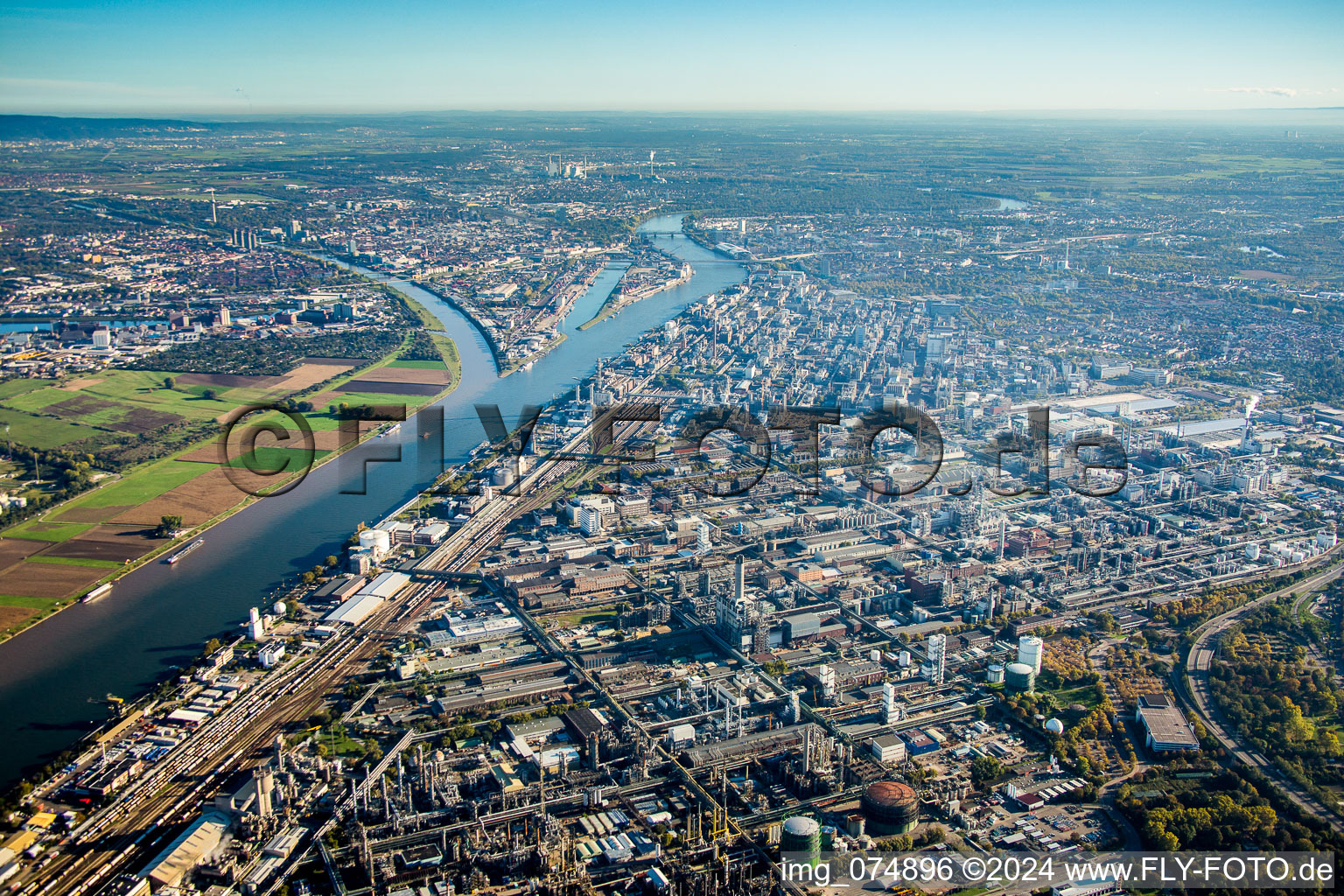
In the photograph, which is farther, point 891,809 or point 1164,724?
point 1164,724

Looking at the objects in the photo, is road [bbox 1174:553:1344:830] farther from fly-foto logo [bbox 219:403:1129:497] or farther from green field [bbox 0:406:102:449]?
green field [bbox 0:406:102:449]

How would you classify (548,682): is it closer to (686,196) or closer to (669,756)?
(669,756)

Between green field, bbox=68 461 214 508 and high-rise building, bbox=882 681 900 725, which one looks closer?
high-rise building, bbox=882 681 900 725

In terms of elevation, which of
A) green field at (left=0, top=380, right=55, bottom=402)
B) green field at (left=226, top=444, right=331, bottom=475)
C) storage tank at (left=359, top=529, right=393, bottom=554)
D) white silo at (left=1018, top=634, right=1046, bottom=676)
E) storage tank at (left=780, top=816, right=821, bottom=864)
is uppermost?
green field at (left=0, top=380, right=55, bottom=402)

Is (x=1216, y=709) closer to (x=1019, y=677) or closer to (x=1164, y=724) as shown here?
(x=1164, y=724)

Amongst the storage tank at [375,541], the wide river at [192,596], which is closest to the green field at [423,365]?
the wide river at [192,596]

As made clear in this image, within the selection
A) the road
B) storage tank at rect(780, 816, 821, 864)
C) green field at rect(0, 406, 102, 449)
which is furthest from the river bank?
the road

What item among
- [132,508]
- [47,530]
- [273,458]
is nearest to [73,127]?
[273,458]
